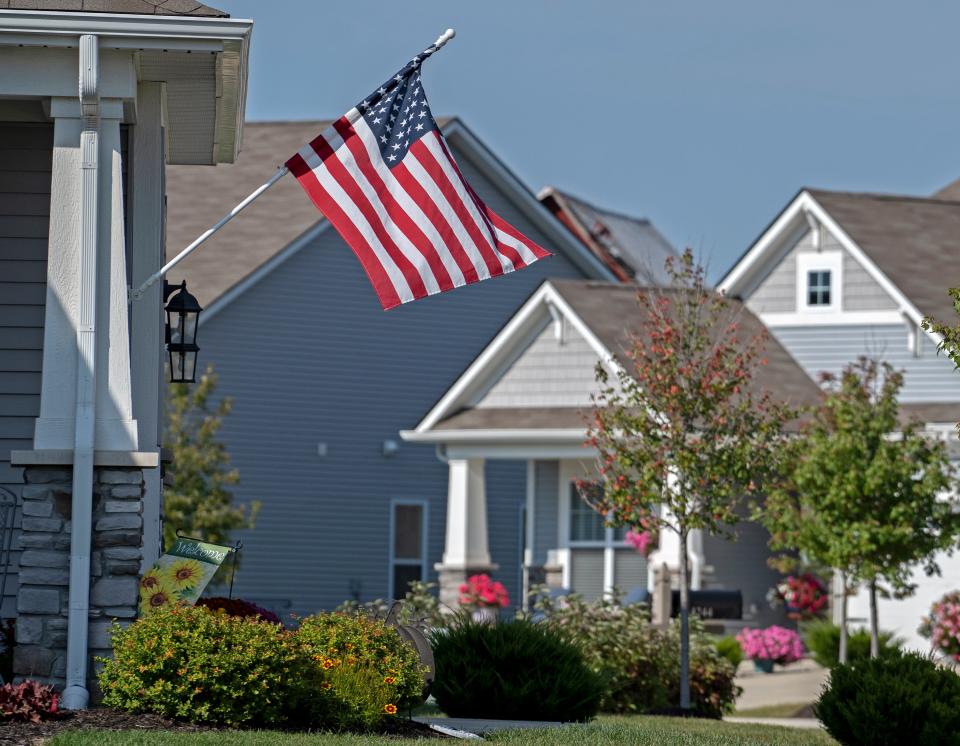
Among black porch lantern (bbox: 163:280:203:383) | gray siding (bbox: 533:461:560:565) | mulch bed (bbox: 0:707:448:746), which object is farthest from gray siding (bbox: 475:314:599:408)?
mulch bed (bbox: 0:707:448:746)

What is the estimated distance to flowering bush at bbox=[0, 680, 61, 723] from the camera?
416 inches

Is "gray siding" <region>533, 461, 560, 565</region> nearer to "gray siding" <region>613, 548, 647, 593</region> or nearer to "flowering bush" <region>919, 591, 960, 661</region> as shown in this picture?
"gray siding" <region>613, 548, 647, 593</region>

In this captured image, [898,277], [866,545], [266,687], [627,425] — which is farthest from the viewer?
[898,277]

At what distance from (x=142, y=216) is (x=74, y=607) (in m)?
3.30

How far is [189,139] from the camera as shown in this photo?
1500cm

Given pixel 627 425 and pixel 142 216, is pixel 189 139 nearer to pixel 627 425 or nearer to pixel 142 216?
pixel 142 216

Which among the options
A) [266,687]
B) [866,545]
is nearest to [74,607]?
[266,687]

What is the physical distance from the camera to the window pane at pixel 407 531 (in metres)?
31.2

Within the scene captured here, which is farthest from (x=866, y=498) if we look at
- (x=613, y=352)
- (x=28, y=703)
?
(x=28, y=703)

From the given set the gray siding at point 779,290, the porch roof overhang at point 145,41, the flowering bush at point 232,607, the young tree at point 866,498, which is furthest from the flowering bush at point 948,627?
the porch roof overhang at point 145,41

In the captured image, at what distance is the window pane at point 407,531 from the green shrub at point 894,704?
59.3 feet

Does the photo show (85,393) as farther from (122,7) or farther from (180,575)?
(122,7)

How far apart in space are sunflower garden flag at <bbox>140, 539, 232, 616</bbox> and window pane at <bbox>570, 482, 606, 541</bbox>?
633 inches

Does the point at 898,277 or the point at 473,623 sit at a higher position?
the point at 898,277
